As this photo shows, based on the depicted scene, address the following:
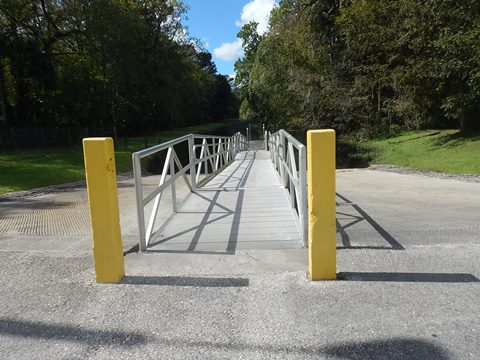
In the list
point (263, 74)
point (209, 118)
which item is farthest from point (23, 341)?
point (209, 118)

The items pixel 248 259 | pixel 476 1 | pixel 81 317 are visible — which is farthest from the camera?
pixel 476 1

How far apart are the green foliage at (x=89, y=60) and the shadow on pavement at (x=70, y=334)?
23472 millimetres

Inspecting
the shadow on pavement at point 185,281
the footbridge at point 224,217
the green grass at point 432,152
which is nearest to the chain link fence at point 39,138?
the green grass at point 432,152

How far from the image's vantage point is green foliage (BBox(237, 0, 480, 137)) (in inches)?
640

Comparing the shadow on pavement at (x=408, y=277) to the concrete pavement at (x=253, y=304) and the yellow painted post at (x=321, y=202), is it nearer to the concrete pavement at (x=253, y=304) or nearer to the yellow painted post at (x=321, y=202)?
the concrete pavement at (x=253, y=304)

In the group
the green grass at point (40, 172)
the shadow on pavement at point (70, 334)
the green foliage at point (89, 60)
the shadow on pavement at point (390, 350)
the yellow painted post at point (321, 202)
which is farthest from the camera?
the green foliage at point (89, 60)

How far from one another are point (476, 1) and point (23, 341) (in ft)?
57.3

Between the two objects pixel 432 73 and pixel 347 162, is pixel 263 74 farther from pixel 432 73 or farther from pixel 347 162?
pixel 432 73

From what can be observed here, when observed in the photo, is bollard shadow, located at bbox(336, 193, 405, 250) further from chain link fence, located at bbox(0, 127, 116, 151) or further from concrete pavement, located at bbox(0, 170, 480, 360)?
chain link fence, located at bbox(0, 127, 116, 151)

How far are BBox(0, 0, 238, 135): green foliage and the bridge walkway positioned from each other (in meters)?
20.5

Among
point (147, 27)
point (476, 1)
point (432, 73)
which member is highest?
point (147, 27)

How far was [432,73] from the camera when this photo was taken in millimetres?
16984

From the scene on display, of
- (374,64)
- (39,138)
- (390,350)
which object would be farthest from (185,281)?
(39,138)

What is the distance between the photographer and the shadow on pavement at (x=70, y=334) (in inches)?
99.3
